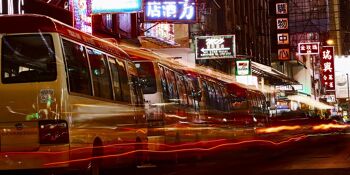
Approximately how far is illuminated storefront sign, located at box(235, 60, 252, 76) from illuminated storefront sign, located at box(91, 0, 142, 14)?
1913cm

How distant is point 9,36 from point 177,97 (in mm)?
9119

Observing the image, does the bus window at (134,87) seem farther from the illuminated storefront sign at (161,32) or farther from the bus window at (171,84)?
the illuminated storefront sign at (161,32)

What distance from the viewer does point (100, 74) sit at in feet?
40.2

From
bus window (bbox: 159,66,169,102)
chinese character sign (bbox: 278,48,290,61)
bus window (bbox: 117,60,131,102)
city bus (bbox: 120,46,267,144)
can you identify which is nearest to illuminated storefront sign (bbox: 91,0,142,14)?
city bus (bbox: 120,46,267,144)

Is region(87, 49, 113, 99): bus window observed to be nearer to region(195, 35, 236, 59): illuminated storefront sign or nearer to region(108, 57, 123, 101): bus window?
region(108, 57, 123, 101): bus window

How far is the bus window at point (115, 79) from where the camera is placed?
13.2 m

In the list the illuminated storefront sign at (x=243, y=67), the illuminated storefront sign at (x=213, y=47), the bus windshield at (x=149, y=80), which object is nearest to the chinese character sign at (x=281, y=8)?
the illuminated storefront sign at (x=243, y=67)

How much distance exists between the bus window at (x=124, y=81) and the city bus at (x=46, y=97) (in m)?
1.97

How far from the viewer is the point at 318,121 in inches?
1190

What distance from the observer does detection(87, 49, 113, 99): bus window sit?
11.9m

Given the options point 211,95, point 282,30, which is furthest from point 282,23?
point 211,95

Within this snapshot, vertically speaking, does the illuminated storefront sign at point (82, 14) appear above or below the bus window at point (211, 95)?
above

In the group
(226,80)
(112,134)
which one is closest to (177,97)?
(112,134)

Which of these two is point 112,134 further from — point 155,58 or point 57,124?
point 155,58
